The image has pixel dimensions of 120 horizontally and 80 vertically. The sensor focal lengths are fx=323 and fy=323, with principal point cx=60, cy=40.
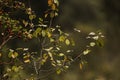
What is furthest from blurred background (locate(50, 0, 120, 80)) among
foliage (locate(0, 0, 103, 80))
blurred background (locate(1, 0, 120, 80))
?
foliage (locate(0, 0, 103, 80))

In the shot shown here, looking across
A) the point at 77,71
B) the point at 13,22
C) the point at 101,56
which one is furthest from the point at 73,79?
the point at 13,22

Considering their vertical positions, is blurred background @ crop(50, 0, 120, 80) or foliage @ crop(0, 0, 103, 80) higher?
foliage @ crop(0, 0, 103, 80)

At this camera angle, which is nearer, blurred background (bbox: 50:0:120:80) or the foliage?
the foliage

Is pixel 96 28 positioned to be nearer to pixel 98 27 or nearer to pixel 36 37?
pixel 98 27

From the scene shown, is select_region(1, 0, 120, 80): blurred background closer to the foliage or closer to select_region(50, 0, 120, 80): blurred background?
select_region(50, 0, 120, 80): blurred background

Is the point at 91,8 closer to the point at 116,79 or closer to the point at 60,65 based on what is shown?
the point at 116,79

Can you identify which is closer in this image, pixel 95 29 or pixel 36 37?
pixel 36 37

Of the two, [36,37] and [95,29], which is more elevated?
[36,37]

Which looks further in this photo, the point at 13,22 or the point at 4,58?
the point at 4,58

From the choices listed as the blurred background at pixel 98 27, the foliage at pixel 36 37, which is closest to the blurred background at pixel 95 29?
the blurred background at pixel 98 27

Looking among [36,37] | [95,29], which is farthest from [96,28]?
[36,37]

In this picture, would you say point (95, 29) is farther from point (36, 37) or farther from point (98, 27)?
point (36, 37)
